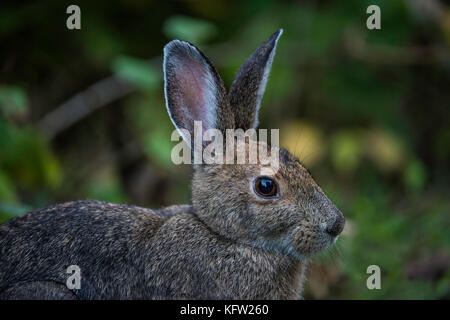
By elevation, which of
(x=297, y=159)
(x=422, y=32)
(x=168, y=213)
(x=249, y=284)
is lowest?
(x=249, y=284)

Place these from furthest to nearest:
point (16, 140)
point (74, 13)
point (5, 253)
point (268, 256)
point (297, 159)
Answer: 1. point (74, 13)
2. point (16, 140)
3. point (297, 159)
4. point (268, 256)
5. point (5, 253)

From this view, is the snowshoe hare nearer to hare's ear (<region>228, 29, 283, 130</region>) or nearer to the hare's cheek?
the hare's cheek

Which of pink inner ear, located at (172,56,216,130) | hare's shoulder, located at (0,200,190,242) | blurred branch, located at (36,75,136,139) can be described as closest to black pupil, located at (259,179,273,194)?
pink inner ear, located at (172,56,216,130)

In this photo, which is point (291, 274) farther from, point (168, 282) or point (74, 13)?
point (74, 13)

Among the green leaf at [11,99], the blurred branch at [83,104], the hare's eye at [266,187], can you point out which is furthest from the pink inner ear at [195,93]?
the blurred branch at [83,104]

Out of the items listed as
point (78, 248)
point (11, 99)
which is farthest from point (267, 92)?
point (78, 248)

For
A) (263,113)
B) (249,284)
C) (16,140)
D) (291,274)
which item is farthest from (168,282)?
(263,113)
